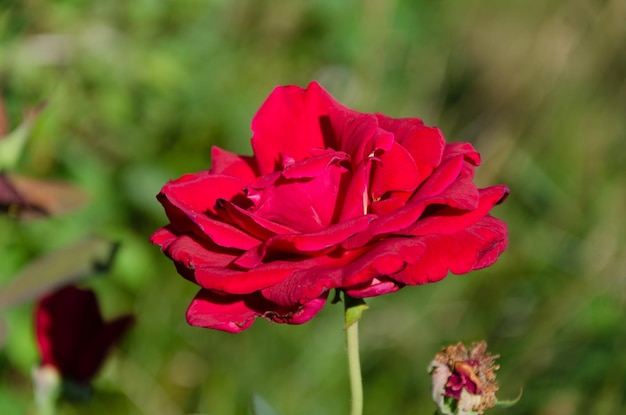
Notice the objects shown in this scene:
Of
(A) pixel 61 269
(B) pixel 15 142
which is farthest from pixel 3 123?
(A) pixel 61 269

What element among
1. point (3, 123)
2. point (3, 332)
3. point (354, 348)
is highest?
point (354, 348)

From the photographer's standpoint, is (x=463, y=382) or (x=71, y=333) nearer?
(x=463, y=382)

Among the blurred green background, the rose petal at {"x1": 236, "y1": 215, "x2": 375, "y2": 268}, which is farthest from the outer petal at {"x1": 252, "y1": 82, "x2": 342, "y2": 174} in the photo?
the blurred green background

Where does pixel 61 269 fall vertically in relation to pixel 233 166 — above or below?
below

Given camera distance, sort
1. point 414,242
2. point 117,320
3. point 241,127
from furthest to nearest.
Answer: point 241,127 < point 117,320 < point 414,242

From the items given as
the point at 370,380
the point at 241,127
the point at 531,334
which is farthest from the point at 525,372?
the point at 241,127

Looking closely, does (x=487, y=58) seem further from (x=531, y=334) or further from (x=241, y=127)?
(x=531, y=334)

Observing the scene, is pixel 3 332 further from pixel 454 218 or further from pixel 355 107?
pixel 355 107
